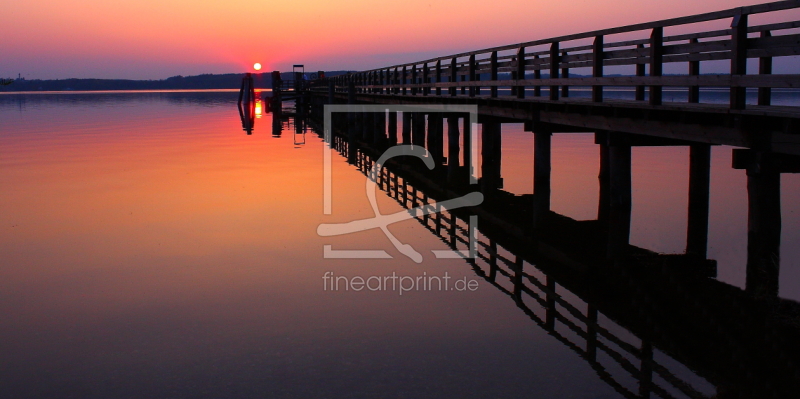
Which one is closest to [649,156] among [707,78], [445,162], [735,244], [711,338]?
[445,162]

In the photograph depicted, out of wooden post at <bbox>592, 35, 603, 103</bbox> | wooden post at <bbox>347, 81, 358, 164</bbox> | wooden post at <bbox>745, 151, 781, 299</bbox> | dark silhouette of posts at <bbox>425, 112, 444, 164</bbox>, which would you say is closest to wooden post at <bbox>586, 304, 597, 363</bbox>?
wooden post at <bbox>745, 151, 781, 299</bbox>

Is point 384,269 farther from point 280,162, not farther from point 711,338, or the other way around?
point 280,162

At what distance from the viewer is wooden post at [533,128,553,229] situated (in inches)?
566

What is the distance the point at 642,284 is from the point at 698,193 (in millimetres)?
4237

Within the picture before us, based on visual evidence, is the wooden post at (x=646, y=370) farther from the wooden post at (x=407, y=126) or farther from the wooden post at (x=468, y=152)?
the wooden post at (x=407, y=126)

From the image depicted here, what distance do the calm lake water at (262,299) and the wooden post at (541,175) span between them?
0.77 m

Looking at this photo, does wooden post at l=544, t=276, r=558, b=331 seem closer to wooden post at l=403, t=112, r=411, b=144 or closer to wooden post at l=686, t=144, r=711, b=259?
wooden post at l=686, t=144, r=711, b=259

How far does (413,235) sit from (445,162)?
12.3 metres

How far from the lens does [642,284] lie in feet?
32.0

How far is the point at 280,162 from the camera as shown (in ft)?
83.9

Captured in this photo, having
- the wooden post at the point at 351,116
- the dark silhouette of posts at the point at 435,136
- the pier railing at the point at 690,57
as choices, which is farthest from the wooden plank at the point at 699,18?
the wooden post at the point at 351,116

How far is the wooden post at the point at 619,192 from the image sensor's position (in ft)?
40.3

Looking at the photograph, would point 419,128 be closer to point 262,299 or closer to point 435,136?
point 435,136

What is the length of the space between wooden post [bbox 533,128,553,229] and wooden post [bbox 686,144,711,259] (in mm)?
2444
